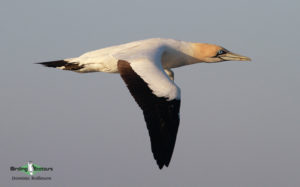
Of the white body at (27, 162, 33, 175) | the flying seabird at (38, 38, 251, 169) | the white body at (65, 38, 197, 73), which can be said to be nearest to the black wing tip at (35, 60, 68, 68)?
the flying seabird at (38, 38, 251, 169)

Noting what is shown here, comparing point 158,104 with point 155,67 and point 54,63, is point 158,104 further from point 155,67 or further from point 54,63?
point 54,63

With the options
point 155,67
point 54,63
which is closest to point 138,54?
point 155,67

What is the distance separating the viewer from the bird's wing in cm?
1281

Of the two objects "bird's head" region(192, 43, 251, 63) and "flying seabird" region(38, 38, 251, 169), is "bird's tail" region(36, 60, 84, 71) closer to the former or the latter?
"flying seabird" region(38, 38, 251, 169)

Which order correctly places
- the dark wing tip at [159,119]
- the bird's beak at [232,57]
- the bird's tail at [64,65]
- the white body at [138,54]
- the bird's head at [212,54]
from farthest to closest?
1. the bird's beak at [232,57]
2. the bird's head at [212,54]
3. the bird's tail at [64,65]
4. the white body at [138,54]
5. the dark wing tip at [159,119]

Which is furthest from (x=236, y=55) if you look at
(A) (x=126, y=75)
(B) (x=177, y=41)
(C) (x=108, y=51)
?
(A) (x=126, y=75)

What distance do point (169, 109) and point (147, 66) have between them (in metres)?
1.29

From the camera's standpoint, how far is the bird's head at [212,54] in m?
17.2

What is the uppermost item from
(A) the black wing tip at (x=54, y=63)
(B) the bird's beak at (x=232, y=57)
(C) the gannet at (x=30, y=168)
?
(A) the black wing tip at (x=54, y=63)

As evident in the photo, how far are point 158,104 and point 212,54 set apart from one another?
15.8ft

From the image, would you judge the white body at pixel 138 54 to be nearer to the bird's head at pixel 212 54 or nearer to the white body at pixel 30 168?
the bird's head at pixel 212 54

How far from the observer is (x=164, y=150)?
12867mm

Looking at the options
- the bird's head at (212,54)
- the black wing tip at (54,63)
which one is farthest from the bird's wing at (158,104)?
the bird's head at (212,54)

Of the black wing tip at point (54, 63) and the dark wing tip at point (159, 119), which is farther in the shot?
the black wing tip at point (54, 63)
